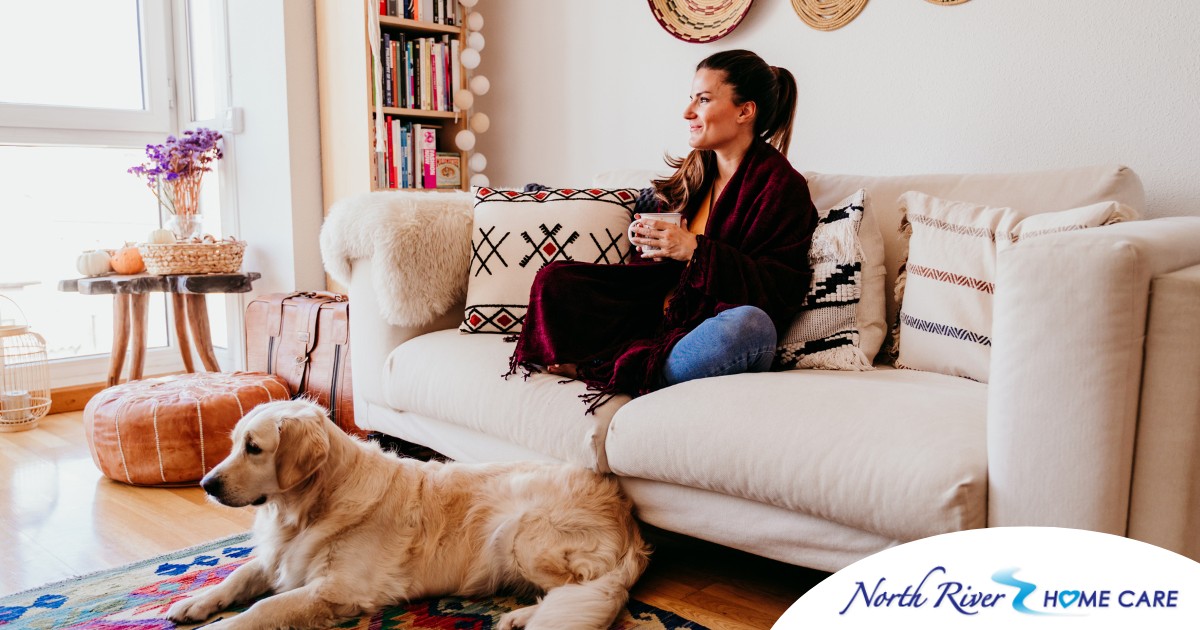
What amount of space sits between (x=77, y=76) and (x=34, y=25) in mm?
237

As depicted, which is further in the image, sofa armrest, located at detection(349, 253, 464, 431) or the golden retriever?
sofa armrest, located at detection(349, 253, 464, 431)

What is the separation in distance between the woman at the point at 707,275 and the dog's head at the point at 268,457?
539 millimetres

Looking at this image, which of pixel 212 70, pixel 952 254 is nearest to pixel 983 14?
pixel 952 254

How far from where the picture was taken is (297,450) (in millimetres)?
1569


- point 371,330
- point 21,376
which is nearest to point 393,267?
point 371,330

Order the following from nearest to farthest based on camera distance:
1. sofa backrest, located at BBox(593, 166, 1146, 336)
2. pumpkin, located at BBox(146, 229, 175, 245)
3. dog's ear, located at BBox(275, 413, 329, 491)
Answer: dog's ear, located at BBox(275, 413, 329, 491), sofa backrest, located at BBox(593, 166, 1146, 336), pumpkin, located at BBox(146, 229, 175, 245)

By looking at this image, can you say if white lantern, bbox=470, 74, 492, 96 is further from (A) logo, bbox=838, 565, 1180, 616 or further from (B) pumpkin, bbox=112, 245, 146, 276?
(A) logo, bbox=838, 565, 1180, 616

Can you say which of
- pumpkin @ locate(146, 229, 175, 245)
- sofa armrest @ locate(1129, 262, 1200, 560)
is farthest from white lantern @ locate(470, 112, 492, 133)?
sofa armrest @ locate(1129, 262, 1200, 560)

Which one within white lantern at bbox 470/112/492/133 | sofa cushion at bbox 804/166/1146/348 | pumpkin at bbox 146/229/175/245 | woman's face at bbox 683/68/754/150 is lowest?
pumpkin at bbox 146/229/175/245

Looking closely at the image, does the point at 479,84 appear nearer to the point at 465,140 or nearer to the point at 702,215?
the point at 465,140

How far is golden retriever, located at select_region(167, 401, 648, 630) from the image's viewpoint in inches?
61.0

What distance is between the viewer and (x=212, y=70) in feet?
12.9

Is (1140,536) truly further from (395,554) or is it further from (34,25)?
(34,25)

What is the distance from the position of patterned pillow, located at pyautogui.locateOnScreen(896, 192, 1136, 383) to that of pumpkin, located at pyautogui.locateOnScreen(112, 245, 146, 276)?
2.76 m
